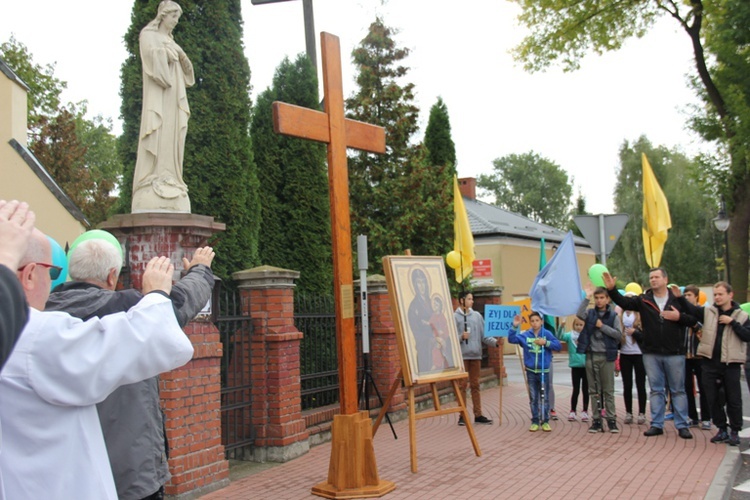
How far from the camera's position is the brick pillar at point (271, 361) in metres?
7.96

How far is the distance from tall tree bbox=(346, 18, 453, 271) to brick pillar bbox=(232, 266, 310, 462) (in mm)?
11401

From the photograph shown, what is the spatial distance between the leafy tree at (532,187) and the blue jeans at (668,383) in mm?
67436

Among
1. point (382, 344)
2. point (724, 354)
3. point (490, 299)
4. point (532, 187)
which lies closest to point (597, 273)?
point (724, 354)

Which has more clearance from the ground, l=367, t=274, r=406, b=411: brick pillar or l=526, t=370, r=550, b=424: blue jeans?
l=367, t=274, r=406, b=411: brick pillar

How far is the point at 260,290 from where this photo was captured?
26.4ft

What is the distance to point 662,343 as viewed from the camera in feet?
29.0

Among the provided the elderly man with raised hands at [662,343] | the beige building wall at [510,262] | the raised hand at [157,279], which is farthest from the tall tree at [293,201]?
the beige building wall at [510,262]

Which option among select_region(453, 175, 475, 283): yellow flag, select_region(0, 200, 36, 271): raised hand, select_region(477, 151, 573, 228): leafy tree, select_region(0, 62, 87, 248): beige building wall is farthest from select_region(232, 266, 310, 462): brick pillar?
select_region(477, 151, 573, 228): leafy tree

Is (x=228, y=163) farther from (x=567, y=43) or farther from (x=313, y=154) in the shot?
(x=567, y=43)

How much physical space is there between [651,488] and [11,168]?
16522mm

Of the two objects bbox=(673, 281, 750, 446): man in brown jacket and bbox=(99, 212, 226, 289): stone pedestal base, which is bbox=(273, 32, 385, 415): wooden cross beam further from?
bbox=(673, 281, 750, 446): man in brown jacket

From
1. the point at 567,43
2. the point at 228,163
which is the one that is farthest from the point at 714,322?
the point at 567,43

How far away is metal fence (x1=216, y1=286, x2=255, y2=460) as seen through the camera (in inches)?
303

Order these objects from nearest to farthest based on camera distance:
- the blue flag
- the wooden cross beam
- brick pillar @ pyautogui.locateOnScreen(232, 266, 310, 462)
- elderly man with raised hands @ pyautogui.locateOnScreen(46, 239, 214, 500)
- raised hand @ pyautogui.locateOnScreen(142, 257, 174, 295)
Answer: raised hand @ pyautogui.locateOnScreen(142, 257, 174, 295) < elderly man with raised hands @ pyautogui.locateOnScreen(46, 239, 214, 500) < the wooden cross beam < brick pillar @ pyautogui.locateOnScreen(232, 266, 310, 462) < the blue flag
